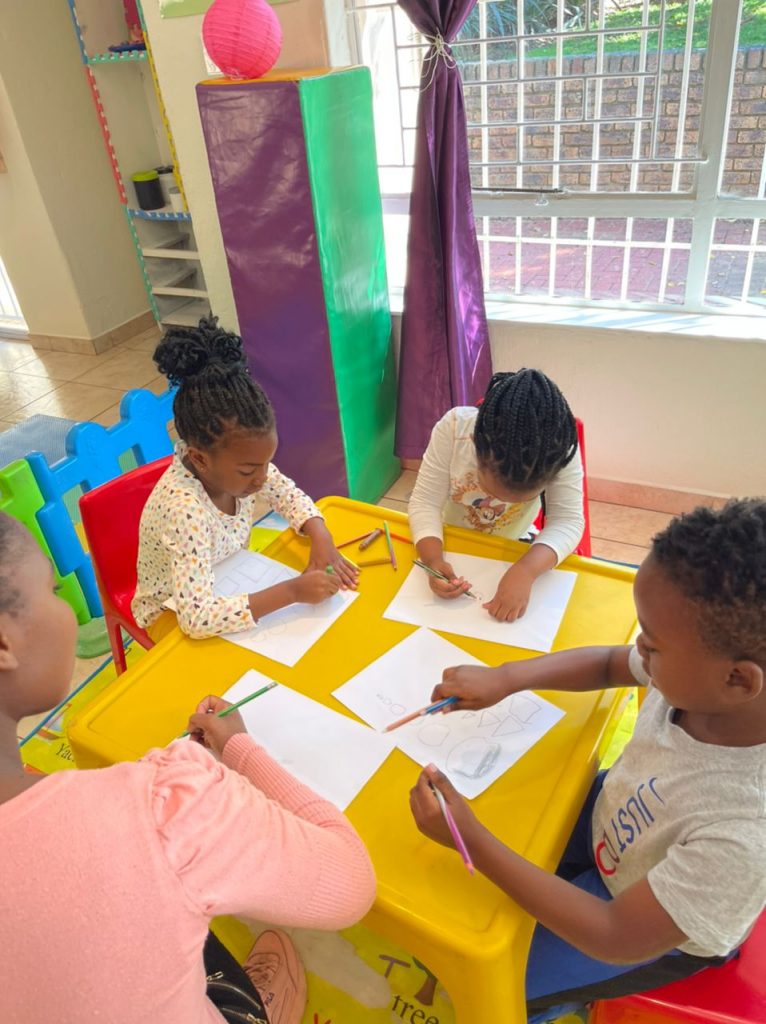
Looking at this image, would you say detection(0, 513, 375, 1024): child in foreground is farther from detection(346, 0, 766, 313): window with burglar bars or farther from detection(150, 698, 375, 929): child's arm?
detection(346, 0, 766, 313): window with burglar bars

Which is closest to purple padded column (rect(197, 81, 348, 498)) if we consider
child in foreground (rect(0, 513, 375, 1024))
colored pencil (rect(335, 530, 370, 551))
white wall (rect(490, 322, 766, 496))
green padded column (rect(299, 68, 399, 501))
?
green padded column (rect(299, 68, 399, 501))

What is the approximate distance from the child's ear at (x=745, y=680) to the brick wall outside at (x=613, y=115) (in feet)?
6.66

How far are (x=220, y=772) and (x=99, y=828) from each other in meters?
0.17

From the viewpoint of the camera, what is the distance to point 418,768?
0.98 meters

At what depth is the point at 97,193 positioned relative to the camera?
4.16 meters

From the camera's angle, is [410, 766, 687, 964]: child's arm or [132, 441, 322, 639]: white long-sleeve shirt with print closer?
[410, 766, 687, 964]: child's arm

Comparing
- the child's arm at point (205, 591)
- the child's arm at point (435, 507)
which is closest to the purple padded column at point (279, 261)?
the child's arm at point (435, 507)

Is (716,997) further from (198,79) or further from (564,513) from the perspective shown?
(198,79)

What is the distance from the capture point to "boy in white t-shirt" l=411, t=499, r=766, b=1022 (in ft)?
2.36

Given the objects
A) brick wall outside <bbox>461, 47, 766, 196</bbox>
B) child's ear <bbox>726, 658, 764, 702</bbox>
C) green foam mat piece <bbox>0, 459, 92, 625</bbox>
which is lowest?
green foam mat piece <bbox>0, 459, 92, 625</bbox>

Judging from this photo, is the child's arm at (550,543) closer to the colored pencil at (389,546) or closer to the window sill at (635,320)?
the colored pencil at (389,546)

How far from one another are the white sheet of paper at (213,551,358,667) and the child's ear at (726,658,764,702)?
65 cm

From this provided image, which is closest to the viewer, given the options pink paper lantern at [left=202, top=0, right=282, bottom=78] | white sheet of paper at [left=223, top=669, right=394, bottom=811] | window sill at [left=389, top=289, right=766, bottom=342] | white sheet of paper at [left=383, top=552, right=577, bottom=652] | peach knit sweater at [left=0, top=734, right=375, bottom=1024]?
peach knit sweater at [left=0, top=734, right=375, bottom=1024]

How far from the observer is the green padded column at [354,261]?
215cm
